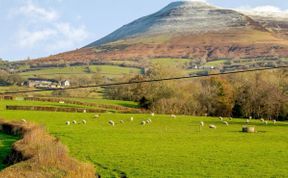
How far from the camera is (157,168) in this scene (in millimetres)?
27672

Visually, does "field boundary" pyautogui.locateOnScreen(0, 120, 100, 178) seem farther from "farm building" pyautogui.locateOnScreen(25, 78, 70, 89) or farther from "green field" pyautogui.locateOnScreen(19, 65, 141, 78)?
"green field" pyautogui.locateOnScreen(19, 65, 141, 78)

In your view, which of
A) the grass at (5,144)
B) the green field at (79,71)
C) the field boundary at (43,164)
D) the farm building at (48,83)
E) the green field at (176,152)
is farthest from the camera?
the green field at (79,71)

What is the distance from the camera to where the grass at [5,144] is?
34112 mm

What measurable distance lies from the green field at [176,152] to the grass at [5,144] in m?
4.20

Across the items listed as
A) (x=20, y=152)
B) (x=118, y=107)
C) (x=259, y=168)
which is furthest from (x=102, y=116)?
(x=259, y=168)

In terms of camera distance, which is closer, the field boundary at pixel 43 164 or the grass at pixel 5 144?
the field boundary at pixel 43 164

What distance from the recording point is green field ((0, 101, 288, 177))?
2698 cm

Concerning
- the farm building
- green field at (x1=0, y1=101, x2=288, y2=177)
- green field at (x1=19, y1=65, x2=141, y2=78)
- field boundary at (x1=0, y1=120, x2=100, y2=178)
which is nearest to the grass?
field boundary at (x1=0, y1=120, x2=100, y2=178)

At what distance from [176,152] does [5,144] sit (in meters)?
14.6

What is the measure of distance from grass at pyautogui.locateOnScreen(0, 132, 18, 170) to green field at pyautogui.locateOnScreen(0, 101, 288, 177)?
4.20 m

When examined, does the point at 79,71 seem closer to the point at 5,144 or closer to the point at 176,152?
the point at 5,144

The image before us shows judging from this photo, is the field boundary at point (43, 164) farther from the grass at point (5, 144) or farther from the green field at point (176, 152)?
the green field at point (176, 152)

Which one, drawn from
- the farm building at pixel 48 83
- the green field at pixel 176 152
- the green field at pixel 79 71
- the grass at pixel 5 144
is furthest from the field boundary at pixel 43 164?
the green field at pixel 79 71

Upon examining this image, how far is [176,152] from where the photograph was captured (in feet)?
112
